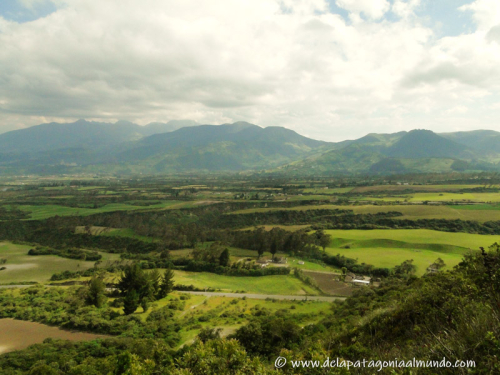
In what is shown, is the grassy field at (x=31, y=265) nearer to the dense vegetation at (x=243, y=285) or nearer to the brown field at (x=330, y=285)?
the dense vegetation at (x=243, y=285)

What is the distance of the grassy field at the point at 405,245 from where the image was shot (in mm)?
60594

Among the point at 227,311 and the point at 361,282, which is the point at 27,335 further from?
the point at 361,282

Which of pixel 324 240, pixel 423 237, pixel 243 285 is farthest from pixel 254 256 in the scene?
pixel 423 237

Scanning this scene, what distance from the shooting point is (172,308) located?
144 feet

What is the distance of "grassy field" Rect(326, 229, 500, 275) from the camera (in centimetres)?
6059

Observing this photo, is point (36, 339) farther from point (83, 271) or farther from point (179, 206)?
point (179, 206)

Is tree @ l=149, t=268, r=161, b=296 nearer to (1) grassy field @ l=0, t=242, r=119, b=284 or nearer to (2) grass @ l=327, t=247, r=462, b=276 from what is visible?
(1) grassy field @ l=0, t=242, r=119, b=284

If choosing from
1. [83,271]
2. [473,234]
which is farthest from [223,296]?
[473,234]

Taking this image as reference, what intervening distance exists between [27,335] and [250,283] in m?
36.6

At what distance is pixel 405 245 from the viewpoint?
71562mm

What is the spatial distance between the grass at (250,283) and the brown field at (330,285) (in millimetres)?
2820

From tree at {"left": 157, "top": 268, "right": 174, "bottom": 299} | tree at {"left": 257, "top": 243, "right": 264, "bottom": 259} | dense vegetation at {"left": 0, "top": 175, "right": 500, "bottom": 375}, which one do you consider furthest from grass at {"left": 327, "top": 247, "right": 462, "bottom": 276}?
tree at {"left": 157, "top": 268, "right": 174, "bottom": 299}

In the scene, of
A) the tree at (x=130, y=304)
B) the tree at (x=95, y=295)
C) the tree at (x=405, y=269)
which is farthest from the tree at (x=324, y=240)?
the tree at (x=95, y=295)

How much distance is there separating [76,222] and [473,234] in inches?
5428
